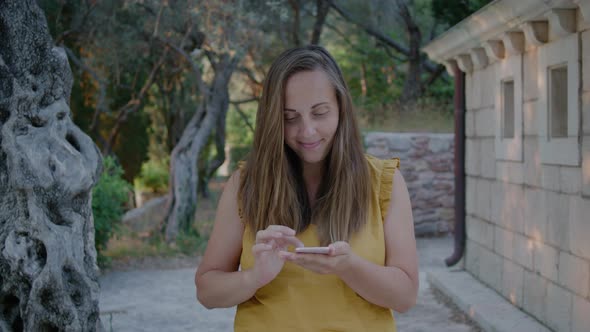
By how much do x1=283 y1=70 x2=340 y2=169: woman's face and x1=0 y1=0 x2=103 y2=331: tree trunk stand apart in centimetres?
171

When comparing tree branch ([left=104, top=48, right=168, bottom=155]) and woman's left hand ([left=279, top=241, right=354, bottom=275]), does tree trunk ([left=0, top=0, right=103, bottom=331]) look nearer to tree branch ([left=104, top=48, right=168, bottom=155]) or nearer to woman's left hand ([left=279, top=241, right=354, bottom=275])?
woman's left hand ([left=279, top=241, right=354, bottom=275])

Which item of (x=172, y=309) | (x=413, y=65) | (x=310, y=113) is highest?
(x=413, y=65)

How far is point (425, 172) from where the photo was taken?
12391 millimetres

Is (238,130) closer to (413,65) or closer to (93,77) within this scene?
(413,65)

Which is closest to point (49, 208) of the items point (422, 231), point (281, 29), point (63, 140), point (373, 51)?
point (63, 140)

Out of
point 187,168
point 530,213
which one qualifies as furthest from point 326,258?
point 187,168

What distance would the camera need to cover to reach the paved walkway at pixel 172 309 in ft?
20.9

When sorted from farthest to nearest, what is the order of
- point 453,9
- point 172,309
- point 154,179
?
point 154,179, point 453,9, point 172,309

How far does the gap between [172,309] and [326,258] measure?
18.1ft

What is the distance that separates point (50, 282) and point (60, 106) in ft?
3.20

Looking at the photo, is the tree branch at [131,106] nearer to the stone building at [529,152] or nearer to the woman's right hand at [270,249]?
the stone building at [529,152]

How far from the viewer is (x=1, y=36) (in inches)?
145

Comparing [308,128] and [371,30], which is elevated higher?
[371,30]

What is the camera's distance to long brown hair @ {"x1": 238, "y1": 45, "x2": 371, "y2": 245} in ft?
7.35
